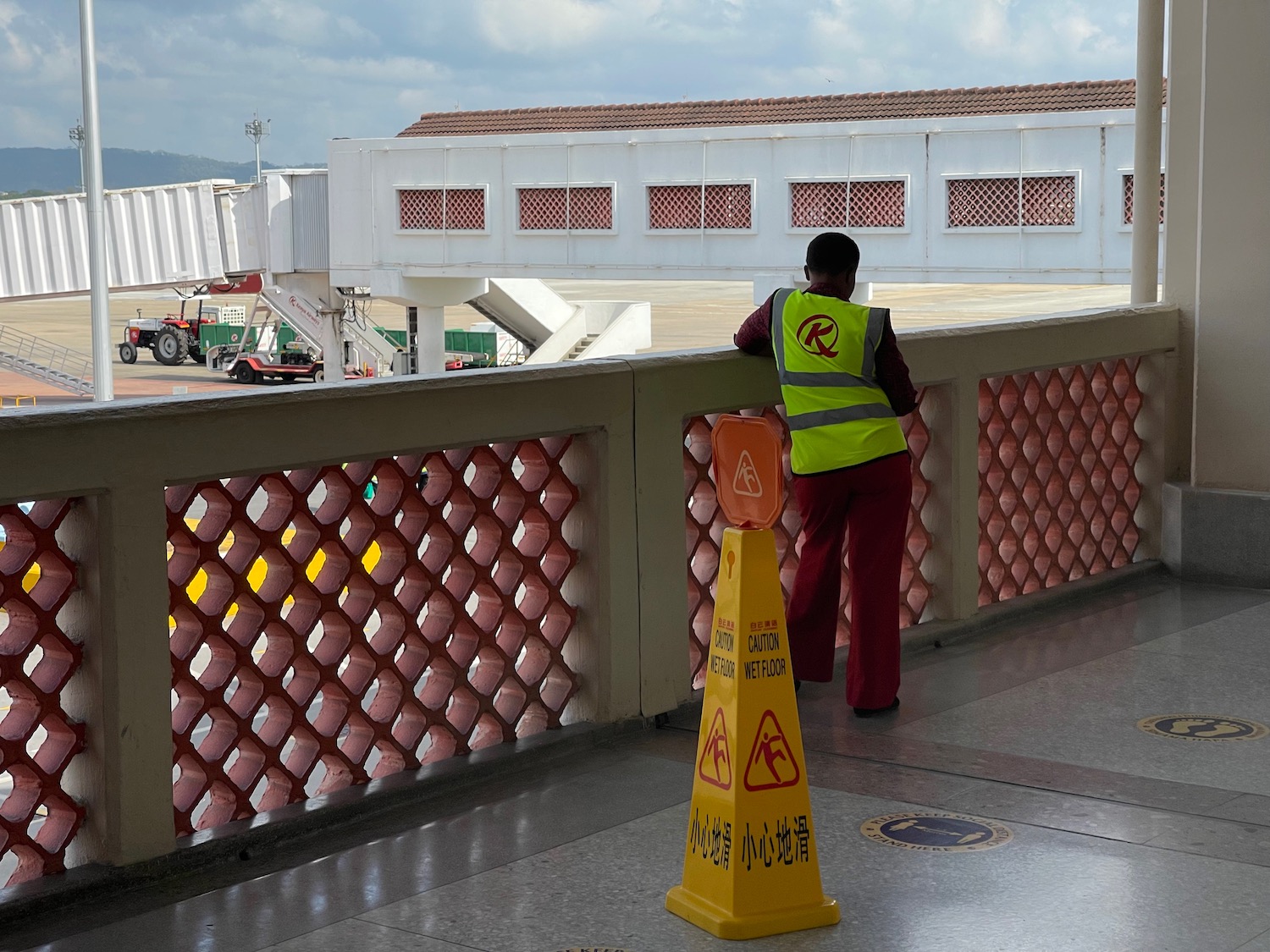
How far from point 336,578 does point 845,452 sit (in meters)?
1.90

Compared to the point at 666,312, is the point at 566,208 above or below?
above

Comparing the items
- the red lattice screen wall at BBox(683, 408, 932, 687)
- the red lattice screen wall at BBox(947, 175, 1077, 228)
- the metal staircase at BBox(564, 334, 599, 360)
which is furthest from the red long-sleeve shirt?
the metal staircase at BBox(564, 334, 599, 360)

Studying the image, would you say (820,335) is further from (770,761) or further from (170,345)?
(170,345)

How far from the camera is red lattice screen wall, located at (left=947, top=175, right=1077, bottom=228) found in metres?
44.1

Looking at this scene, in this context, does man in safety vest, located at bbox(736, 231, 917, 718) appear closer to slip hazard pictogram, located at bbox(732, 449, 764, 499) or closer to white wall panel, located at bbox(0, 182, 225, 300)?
slip hazard pictogram, located at bbox(732, 449, 764, 499)

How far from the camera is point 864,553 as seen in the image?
18.8 feet

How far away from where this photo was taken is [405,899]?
160 inches

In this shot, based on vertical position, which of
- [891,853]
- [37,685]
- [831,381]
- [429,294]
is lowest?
[891,853]

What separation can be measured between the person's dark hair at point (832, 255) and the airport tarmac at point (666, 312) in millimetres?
48169

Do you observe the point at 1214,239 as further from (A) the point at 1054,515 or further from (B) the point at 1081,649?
(B) the point at 1081,649

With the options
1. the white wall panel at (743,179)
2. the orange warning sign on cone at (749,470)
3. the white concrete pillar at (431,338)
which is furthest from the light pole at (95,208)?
the orange warning sign on cone at (749,470)

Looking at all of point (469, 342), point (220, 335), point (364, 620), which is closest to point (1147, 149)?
point (364, 620)

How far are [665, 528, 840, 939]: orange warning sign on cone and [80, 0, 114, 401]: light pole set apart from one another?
3326 cm

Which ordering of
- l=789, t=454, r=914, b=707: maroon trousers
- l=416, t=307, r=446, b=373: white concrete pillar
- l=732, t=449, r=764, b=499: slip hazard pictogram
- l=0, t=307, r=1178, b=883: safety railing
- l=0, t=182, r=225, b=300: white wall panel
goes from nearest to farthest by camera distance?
l=732, t=449, r=764, b=499: slip hazard pictogram → l=0, t=307, r=1178, b=883: safety railing → l=789, t=454, r=914, b=707: maroon trousers → l=0, t=182, r=225, b=300: white wall panel → l=416, t=307, r=446, b=373: white concrete pillar
